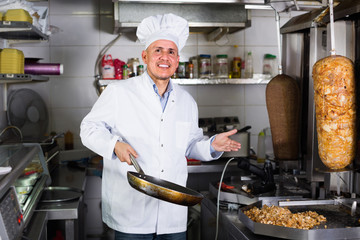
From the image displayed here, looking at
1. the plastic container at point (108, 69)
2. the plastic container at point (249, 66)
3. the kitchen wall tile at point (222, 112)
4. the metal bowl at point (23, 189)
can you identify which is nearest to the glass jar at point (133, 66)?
the plastic container at point (108, 69)

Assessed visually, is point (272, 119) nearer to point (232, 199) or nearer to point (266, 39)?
point (232, 199)

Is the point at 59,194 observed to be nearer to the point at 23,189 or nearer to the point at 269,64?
the point at 23,189

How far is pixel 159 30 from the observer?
1.92 meters

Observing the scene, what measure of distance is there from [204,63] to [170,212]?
1.85 meters

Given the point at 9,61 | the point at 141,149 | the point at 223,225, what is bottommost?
the point at 223,225

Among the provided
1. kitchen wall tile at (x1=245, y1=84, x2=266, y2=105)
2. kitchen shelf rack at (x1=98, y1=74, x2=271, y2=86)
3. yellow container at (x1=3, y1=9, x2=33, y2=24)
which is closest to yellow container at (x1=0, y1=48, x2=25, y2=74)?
yellow container at (x1=3, y1=9, x2=33, y2=24)

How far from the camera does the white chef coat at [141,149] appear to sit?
183 centimetres

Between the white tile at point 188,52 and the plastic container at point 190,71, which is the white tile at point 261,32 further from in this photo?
the plastic container at point 190,71

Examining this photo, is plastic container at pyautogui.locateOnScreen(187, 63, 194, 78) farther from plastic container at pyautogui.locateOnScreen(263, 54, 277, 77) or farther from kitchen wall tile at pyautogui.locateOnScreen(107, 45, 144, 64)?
plastic container at pyautogui.locateOnScreen(263, 54, 277, 77)

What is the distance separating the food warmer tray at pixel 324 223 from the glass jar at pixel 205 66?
1.83 m

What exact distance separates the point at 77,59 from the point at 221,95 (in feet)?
4.17

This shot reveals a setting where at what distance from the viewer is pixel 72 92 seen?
3500mm

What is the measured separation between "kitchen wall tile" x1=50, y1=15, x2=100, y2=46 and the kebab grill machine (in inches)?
71.6

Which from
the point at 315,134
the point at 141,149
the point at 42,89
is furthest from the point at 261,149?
the point at 42,89
